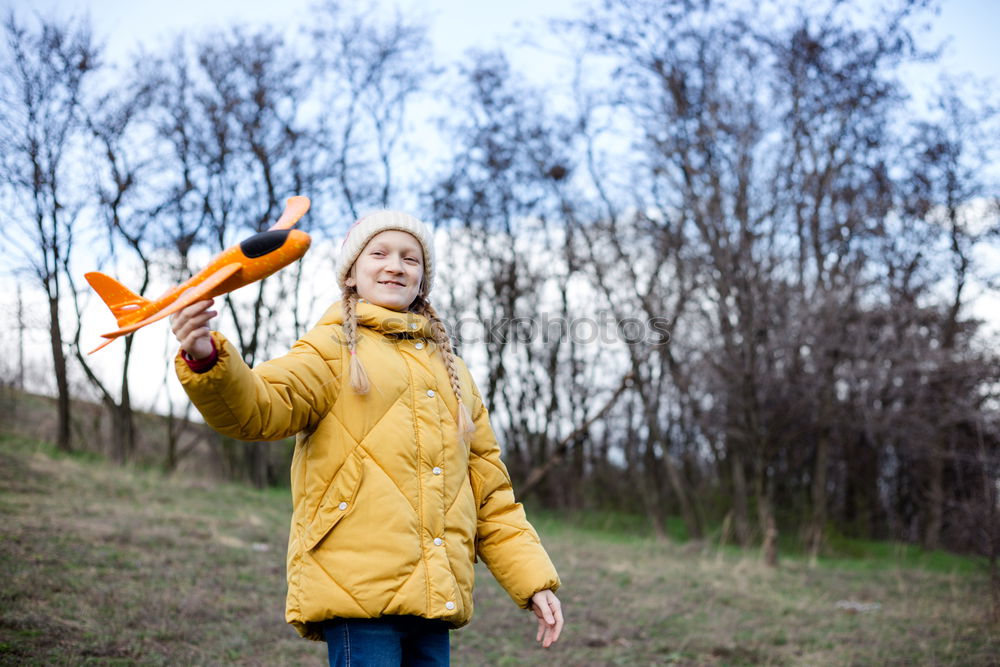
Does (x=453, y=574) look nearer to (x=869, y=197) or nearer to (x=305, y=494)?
(x=305, y=494)

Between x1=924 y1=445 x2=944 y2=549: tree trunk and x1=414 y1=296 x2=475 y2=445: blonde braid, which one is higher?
x1=414 y1=296 x2=475 y2=445: blonde braid

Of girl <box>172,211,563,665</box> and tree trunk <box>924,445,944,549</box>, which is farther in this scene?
tree trunk <box>924,445,944,549</box>

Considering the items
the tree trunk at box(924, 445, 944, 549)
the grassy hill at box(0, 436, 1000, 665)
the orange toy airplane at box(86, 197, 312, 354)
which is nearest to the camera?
the orange toy airplane at box(86, 197, 312, 354)

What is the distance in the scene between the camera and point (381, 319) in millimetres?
2299

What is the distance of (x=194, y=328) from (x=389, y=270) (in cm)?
75

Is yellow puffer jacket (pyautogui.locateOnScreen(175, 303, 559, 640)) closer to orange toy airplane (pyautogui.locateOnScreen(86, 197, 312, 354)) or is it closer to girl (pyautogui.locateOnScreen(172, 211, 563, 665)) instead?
girl (pyautogui.locateOnScreen(172, 211, 563, 665))

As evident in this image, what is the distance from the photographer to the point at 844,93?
11711mm

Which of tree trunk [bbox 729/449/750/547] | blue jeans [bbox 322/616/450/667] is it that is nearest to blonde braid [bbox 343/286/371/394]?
→ blue jeans [bbox 322/616/450/667]

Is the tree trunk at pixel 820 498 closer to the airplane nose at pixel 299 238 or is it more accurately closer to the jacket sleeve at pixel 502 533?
the jacket sleeve at pixel 502 533

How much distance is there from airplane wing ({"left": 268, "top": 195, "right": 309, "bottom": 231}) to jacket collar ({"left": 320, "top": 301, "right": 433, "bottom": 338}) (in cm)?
29

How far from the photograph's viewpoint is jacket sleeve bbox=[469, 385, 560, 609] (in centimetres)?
230

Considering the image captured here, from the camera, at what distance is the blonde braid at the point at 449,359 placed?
2.30 meters

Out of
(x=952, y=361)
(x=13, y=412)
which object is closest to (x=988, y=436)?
(x=952, y=361)

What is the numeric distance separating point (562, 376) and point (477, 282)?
2970 mm
